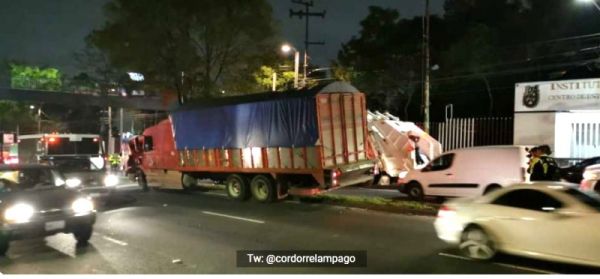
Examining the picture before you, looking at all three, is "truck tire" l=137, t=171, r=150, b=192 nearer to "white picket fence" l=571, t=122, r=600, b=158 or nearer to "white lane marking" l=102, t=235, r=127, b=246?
"white lane marking" l=102, t=235, r=127, b=246

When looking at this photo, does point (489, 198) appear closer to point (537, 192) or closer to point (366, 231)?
point (537, 192)

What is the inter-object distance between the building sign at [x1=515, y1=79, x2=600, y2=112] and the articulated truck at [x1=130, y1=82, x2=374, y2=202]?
9818 millimetres

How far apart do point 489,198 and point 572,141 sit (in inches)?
656

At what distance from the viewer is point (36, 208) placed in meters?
9.21

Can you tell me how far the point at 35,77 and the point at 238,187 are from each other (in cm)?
4761

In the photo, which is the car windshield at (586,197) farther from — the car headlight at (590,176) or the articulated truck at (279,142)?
the articulated truck at (279,142)

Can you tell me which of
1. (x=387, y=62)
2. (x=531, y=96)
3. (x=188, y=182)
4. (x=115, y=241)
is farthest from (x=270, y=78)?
(x=115, y=241)

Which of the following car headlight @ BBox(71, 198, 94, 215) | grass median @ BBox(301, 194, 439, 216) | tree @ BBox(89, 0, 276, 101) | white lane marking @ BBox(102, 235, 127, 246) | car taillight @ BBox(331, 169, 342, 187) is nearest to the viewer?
car headlight @ BBox(71, 198, 94, 215)

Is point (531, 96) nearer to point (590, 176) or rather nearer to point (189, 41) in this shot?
point (590, 176)

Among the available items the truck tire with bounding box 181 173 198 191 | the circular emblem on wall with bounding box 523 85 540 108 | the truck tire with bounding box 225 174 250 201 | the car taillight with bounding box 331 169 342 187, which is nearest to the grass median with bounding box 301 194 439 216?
the car taillight with bounding box 331 169 342 187

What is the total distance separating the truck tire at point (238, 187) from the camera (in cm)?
1744

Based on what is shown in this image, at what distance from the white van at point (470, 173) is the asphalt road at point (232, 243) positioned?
8.40ft

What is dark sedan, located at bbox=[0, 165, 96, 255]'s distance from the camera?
9000 millimetres

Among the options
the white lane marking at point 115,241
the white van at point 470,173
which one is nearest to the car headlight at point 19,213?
the white lane marking at point 115,241
